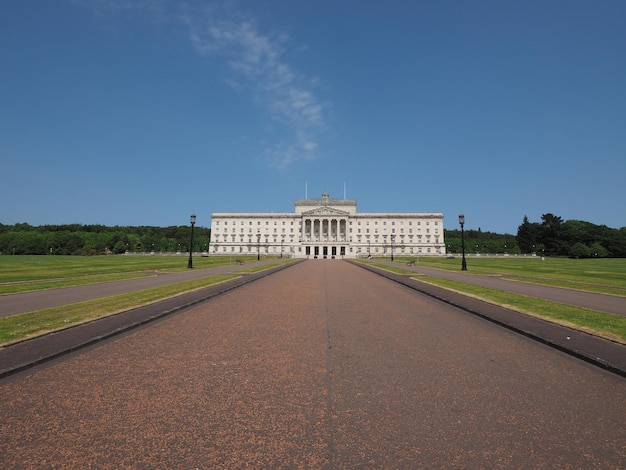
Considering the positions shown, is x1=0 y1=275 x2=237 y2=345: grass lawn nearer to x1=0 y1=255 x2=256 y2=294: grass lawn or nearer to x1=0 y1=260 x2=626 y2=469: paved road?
x1=0 y1=260 x2=626 y2=469: paved road

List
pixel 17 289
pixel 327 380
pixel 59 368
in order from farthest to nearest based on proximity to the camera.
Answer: pixel 17 289, pixel 59 368, pixel 327 380

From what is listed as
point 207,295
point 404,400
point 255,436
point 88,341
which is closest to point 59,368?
point 88,341

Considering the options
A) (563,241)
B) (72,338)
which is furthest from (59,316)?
(563,241)

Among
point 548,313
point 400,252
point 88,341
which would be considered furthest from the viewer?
point 400,252

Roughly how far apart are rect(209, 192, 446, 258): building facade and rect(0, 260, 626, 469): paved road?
144m

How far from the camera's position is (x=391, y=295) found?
19.4 metres

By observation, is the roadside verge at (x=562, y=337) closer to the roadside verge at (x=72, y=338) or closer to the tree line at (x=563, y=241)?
the roadside verge at (x=72, y=338)

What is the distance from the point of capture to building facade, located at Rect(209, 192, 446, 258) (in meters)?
155

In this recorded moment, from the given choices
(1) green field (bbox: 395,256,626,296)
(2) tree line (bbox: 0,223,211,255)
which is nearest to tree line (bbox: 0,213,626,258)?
(2) tree line (bbox: 0,223,211,255)

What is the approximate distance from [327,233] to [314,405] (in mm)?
153957

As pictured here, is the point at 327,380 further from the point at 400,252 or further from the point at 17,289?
the point at 400,252

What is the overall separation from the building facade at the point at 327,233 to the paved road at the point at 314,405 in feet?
472

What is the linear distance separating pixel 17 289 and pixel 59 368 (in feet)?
59.8

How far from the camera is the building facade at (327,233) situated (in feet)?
510
